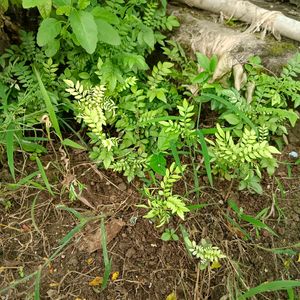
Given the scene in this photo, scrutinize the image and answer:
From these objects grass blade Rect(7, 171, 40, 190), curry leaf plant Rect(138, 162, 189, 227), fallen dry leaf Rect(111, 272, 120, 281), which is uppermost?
curry leaf plant Rect(138, 162, 189, 227)

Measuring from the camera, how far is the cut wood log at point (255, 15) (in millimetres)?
2250

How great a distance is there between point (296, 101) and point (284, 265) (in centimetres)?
73

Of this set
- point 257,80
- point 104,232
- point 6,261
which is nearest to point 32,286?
point 6,261

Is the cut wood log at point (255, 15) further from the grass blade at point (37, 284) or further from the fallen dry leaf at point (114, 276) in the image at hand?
the grass blade at point (37, 284)

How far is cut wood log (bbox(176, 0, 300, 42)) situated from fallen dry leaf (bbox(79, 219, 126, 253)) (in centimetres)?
127

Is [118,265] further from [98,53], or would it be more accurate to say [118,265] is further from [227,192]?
[98,53]

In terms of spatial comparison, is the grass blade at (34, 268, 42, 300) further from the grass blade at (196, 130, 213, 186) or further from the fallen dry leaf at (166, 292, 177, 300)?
the grass blade at (196, 130, 213, 186)

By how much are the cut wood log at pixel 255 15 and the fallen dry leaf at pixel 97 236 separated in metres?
1.27

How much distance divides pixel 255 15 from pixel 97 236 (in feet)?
4.73

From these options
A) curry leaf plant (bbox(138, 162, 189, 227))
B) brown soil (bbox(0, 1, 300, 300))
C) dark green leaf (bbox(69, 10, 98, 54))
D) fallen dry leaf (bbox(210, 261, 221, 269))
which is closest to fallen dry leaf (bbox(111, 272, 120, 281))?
brown soil (bbox(0, 1, 300, 300))

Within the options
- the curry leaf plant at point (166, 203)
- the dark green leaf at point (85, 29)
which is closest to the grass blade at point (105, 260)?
the curry leaf plant at point (166, 203)

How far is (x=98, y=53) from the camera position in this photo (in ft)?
6.59

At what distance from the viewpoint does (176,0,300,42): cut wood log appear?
2.25 m

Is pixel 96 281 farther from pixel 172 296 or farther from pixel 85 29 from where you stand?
pixel 85 29
